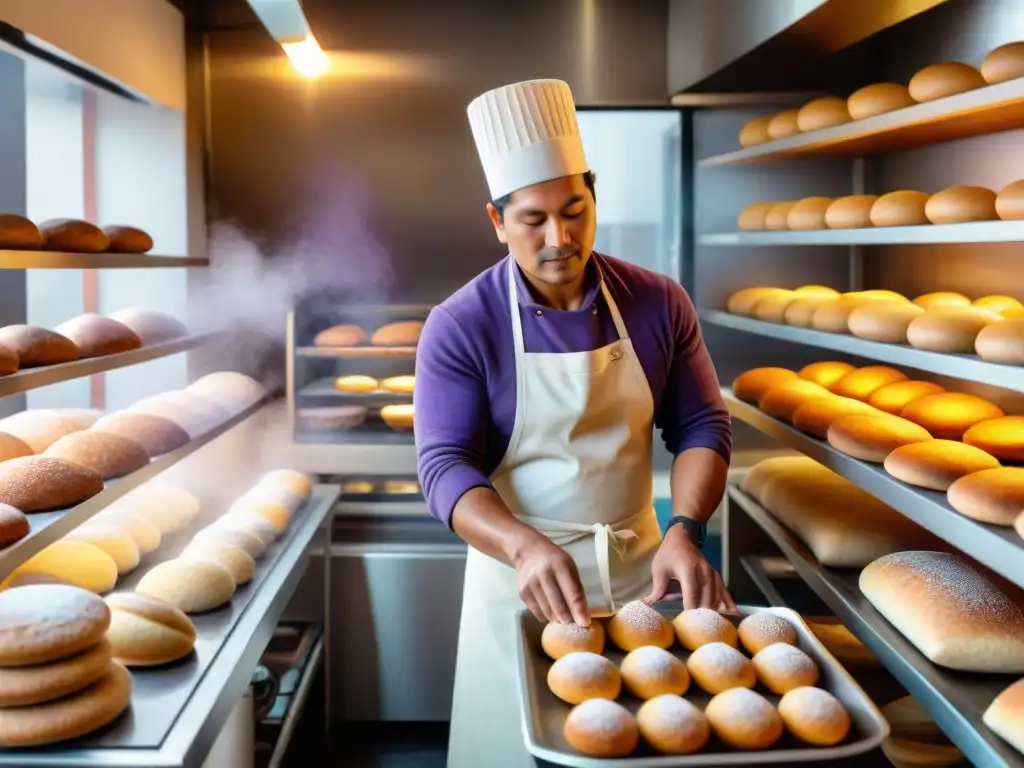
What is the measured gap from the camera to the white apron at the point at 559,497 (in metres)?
1.84

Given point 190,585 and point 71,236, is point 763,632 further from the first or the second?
point 71,236

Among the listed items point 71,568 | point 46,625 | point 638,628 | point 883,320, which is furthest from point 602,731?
point 883,320

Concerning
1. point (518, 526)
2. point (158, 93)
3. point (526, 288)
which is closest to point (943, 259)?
point (526, 288)

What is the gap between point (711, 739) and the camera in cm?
115

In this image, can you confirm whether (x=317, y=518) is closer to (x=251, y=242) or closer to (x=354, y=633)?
(x=354, y=633)

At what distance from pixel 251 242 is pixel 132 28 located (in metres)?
0.73

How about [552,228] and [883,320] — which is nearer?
[552,228]

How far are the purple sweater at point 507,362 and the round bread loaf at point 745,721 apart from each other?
600 millimetres

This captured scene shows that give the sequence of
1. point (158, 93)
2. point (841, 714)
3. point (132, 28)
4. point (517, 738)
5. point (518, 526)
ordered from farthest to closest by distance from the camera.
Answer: point (158, 93) < point (132, 28) < point (517, 738) < point (518, 526) < point (841, 714)

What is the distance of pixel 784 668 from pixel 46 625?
929mm

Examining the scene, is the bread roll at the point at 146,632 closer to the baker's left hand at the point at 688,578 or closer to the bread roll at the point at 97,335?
the bread roll at the point at 97,335

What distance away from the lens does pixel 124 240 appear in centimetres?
225

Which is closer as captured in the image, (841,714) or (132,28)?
(841,714)

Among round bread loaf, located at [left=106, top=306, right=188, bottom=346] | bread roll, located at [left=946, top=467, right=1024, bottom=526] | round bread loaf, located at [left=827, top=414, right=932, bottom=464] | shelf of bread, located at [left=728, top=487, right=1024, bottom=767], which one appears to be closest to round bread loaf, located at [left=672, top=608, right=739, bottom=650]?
shelf of bread, located at [left=728, top=487, right=1024, bottom=767]
